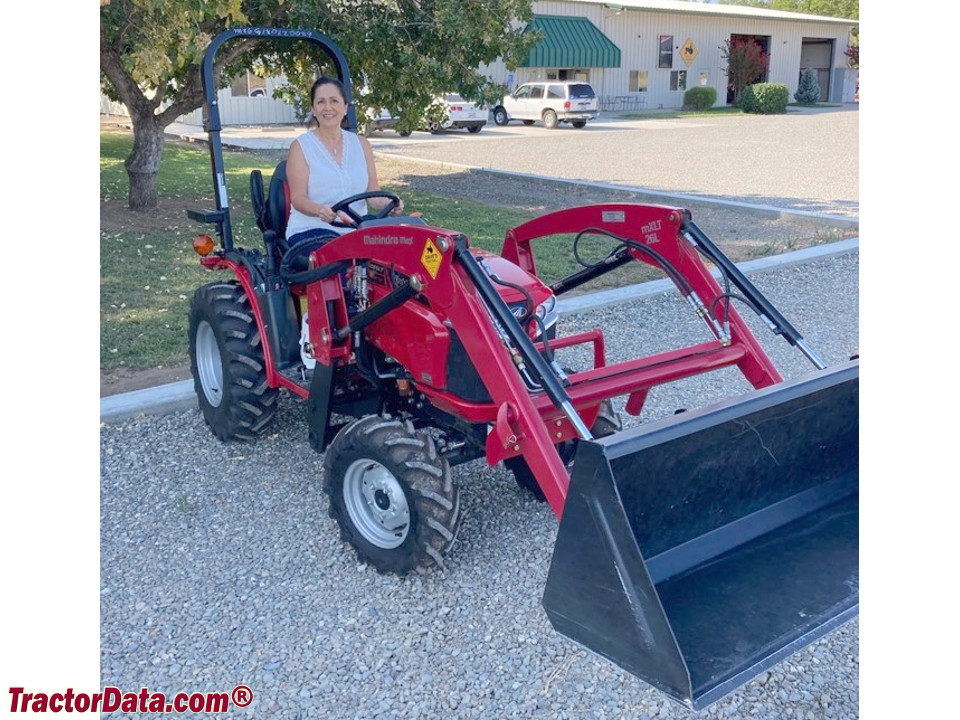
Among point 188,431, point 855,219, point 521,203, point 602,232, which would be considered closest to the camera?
point 602,232

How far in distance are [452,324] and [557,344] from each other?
0.77m

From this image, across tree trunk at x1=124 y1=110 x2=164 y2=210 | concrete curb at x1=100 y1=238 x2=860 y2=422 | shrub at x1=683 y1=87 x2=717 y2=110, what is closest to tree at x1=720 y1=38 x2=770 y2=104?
shrub at x1=683 y1=87 x2=717 y2=110

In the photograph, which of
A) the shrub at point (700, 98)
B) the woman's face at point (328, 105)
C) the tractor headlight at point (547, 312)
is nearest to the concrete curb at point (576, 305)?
the woman's face at point (328, 105)

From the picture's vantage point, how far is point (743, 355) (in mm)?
4090

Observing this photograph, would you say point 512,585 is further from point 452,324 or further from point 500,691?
point 452,324

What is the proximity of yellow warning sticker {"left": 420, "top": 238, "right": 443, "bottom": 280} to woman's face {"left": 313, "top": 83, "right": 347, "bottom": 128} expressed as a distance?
1.47 m

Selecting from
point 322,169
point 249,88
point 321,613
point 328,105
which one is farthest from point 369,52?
point 249,88

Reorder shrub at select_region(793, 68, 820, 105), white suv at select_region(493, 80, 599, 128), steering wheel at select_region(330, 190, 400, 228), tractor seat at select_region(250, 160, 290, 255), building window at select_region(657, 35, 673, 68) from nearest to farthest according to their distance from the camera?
steering wheel at select_region(330, 190, 400, 228) < tractor seat at select_region(250, 160, 290, 255) < white suv at select_region(493, 80, 599, 128) < building window at select_region(657, 35, 673, 68) < shrub at select_region(793, 68, 820, 105)

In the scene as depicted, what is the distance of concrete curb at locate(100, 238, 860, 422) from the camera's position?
531cm

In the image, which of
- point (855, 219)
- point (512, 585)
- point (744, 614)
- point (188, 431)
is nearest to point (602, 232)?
point (512, 585)

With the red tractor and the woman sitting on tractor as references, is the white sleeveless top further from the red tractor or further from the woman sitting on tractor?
the red tractor

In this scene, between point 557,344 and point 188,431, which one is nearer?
point 557,344

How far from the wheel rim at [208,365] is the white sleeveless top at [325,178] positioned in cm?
90

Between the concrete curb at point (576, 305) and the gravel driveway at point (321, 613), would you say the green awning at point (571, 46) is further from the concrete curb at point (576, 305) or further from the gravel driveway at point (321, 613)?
the gravel driveway at point (321, 613)
